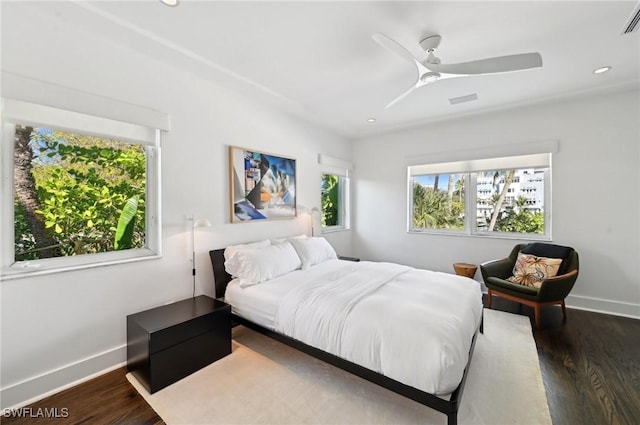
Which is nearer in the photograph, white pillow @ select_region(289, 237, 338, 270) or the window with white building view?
white pillow @ select_region(289, 237, 338, 270)

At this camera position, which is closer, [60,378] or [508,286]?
[60,378]

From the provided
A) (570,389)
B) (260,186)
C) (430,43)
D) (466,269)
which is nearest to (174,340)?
(260,186)

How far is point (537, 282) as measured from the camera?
3.25 metres

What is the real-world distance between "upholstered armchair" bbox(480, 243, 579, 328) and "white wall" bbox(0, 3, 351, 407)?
314cm

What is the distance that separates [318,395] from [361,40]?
283cm

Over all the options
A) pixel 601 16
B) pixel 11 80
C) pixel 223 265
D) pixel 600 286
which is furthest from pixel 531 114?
pixel 11 80

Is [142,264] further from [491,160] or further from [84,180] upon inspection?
[491,160]

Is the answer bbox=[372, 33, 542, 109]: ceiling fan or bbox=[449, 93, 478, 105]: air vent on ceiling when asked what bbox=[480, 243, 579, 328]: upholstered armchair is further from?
bbox=[372, 33, 542, 109]: ceiling fan

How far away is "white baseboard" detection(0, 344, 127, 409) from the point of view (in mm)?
1812

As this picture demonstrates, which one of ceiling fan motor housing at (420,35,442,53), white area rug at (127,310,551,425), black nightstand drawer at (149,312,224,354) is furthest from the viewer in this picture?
ceiling fan motor housing at (420,35,442,53)

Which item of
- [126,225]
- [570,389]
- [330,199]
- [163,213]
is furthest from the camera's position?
[330,199]

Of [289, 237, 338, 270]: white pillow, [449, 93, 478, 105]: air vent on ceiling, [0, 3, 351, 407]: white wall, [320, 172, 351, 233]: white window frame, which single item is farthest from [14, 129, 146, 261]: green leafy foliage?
[449, 93, 478, 105]: air vent on ceiling

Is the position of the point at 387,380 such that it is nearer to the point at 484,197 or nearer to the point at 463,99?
the point at 463,99

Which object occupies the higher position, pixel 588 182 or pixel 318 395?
pixel 588 182
